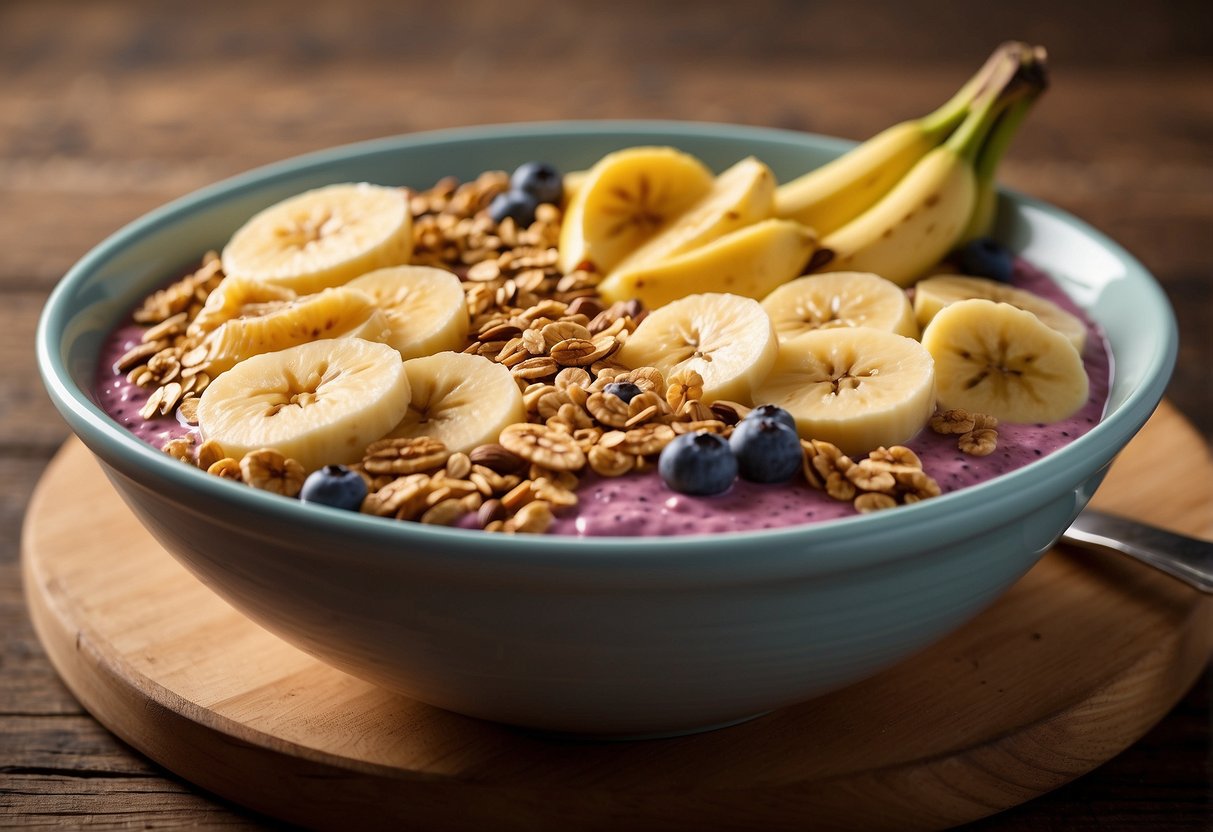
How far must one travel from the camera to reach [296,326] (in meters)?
1.33

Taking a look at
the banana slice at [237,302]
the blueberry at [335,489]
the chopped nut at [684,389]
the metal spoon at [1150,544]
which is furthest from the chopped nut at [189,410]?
the metal spoon at [1150,544]

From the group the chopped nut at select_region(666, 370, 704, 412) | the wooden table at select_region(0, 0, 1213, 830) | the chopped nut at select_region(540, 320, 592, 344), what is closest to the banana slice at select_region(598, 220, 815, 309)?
the chopped nut at select_region(540, 320, 592, 344)

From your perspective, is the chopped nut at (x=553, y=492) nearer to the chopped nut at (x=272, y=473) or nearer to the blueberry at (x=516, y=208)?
the chopped nut at (x=272, y=473)

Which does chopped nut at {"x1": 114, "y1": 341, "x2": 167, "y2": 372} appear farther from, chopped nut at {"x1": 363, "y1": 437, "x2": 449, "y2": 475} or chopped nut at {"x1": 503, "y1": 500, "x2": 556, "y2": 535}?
chopped nut at {"x1": 503, "y1": 500, "x2": 556, "y2": 535}

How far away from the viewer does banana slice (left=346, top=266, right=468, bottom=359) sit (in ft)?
4.39

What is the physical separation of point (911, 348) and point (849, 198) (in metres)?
0.46

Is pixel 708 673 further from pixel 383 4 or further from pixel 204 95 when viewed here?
pixel 383 4

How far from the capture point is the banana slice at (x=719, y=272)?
4.83ft

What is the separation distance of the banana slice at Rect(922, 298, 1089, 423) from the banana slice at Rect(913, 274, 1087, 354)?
109mm

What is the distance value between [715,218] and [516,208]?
0.85 ft

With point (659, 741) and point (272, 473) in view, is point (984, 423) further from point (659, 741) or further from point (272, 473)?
point (272, 473)

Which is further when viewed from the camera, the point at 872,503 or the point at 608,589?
the point at 872,503

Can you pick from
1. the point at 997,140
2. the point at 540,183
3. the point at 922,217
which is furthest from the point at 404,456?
the point at 997,140

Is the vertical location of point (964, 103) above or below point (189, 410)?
above
